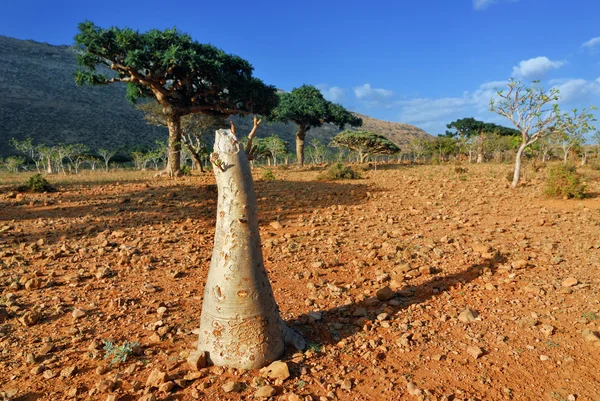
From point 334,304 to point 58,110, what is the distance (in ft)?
176

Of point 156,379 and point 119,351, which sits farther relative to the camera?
point 119,351

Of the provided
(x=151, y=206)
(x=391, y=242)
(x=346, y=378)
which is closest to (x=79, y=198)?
(x=151, y=206)

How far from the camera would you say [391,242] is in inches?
243

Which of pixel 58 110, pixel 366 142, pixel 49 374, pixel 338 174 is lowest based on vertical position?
pixel 49 374

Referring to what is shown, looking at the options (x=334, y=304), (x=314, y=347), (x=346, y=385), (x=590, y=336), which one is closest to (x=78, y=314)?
(x=314, y=347)

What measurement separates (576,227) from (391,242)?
11.5ft

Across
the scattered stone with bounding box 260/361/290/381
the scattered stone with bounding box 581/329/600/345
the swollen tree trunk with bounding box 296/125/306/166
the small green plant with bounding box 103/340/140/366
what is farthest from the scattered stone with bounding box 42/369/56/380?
the swollen tree trunk with bounding box 296/125/306/166

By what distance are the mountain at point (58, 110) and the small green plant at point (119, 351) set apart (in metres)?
38.4

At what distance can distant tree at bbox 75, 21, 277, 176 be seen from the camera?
521 inches

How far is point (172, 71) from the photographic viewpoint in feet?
46.8

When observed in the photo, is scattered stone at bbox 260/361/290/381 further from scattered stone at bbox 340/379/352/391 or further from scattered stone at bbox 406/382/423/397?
scattered stone at bbox 406/382/423/397

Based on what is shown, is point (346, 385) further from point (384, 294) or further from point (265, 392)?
point (384, 294)

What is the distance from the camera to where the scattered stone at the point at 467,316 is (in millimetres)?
3567

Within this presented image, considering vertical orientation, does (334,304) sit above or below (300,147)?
below
